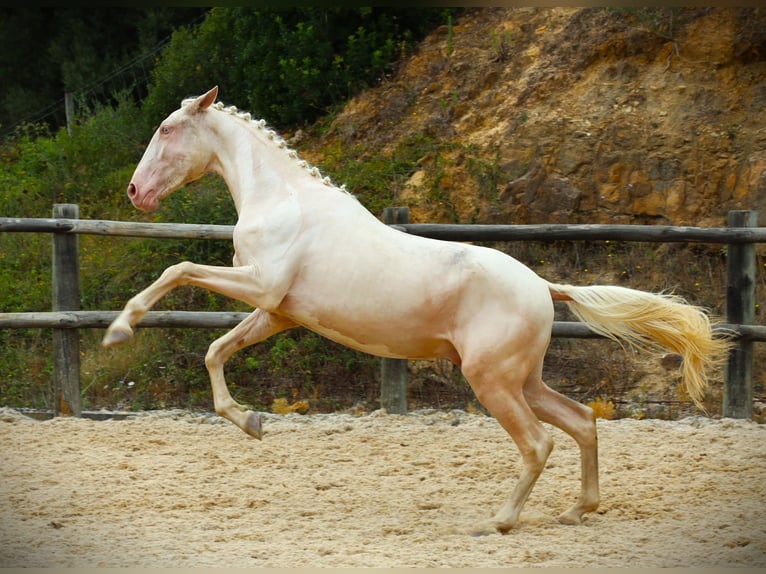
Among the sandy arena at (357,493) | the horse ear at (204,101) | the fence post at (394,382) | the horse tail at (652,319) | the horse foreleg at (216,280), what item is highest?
the horse ear at (204,101)

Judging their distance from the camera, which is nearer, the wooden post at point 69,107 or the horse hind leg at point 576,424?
the horse hind leg at point 576,424

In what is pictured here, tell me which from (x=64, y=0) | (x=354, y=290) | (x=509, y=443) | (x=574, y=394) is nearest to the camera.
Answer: (x=64, y=0)

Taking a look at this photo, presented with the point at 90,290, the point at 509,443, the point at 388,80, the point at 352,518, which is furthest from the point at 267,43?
the point at 352,518

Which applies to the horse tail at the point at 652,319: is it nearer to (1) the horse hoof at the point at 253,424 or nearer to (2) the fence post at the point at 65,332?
(1) the horse hoof at the point at 253,424

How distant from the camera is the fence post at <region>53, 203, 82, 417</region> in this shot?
690 cm

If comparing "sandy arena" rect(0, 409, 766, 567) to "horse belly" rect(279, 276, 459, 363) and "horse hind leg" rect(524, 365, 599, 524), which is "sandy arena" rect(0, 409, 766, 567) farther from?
"horse belly" rect(279, 276, 459, 363)

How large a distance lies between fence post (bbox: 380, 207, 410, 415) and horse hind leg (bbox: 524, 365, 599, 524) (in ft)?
7.50

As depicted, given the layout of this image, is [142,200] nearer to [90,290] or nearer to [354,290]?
[354,290]

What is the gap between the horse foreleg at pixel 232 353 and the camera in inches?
188

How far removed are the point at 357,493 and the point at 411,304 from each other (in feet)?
4.16

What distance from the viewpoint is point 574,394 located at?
7.59 meters

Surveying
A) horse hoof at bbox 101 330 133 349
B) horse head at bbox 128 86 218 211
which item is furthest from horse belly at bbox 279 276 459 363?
horse head at bbox 128 86 218 211

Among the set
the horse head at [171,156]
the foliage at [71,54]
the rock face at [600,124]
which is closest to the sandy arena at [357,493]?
the horse head at [171,156]

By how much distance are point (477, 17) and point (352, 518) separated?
7.82 meters
